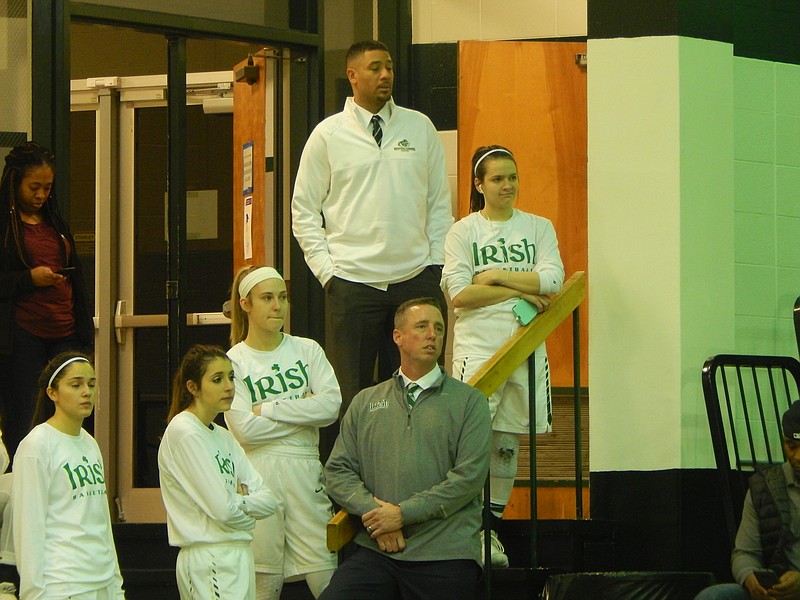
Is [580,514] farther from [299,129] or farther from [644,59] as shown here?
[299,129]

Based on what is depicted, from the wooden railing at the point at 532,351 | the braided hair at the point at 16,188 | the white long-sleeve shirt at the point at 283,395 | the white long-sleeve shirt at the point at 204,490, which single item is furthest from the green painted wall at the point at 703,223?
the braided hair at the point at 16,188

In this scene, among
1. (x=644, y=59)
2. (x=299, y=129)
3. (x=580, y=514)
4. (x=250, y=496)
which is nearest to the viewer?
(x=250, y=496)

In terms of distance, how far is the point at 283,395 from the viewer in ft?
14.5

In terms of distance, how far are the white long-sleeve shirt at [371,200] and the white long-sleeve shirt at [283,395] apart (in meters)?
0.60

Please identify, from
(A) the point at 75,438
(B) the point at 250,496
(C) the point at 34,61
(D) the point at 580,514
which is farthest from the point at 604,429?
(C) the point at 34,61

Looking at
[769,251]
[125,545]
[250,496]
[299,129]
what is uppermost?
[299,129]

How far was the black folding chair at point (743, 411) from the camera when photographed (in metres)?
4.89

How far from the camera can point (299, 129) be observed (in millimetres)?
6113

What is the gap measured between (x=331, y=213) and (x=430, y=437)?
1288mm

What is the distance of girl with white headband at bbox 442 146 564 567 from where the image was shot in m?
4.79

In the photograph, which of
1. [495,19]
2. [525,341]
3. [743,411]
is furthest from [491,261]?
[495,19]

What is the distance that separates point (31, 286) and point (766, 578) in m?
2.77

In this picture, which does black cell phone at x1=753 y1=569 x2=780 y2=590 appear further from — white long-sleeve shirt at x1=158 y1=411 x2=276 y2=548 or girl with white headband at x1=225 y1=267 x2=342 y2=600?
white long-sleeve shirt at x1=158 y1=411 x2=276 y2=548

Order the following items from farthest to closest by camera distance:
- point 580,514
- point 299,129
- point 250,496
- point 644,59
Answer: point 299,129, point 644,59, point 580,514, point 250,496
